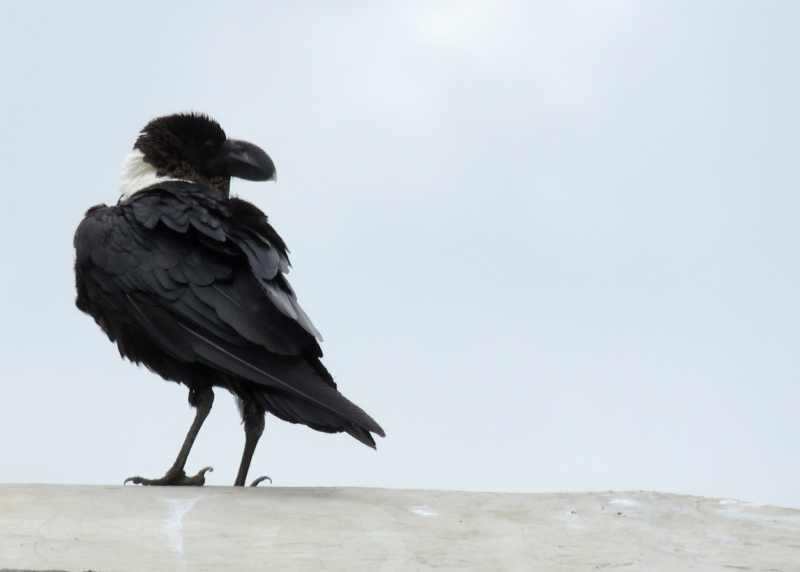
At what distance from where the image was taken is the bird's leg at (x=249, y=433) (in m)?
6.33

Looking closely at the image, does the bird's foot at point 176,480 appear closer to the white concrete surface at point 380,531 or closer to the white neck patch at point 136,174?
the white concrete surface at point 380,531

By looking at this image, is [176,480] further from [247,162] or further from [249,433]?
[247,162]

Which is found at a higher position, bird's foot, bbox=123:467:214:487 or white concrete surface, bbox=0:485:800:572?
bird's foot, bbox=123:467:214:487

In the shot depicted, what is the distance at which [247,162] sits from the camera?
731cm

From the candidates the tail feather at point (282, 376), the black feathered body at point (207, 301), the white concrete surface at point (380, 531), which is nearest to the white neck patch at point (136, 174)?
the black feathered body at point (207, 301)

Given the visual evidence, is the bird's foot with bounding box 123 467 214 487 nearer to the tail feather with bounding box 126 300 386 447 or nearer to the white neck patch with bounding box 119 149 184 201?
the tail feather with bounding box 126 300 386 447

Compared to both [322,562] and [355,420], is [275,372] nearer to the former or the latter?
[355,420]

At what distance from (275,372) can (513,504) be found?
1.29 metres

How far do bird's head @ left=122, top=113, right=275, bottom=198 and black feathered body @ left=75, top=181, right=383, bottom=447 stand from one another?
0.67 metres

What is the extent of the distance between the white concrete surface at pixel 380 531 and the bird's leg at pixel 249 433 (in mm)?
1037

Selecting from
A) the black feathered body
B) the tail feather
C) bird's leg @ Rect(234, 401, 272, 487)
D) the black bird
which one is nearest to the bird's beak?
the black bird

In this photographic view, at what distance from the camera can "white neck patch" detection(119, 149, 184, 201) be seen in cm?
721

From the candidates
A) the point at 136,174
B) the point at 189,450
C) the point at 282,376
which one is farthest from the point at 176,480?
the point at 136,174

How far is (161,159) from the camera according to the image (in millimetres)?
7312
